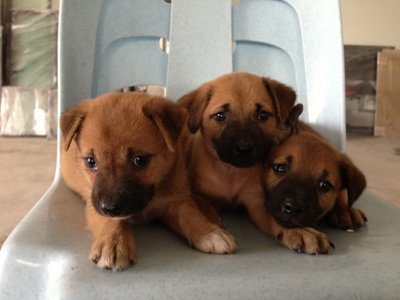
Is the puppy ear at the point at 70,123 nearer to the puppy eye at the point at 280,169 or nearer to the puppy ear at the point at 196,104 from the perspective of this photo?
the puppy ear at the point at 196,104

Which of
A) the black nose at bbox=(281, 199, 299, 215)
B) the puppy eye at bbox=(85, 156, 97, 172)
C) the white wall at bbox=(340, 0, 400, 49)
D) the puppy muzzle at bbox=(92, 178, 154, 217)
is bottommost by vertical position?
the black nose at bbox=(281, 199, 299, 215)

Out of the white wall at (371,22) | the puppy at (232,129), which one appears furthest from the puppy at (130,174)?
the white wall at (371,22)

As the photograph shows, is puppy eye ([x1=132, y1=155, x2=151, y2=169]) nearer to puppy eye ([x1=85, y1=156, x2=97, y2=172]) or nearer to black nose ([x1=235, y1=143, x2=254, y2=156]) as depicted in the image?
puppy eye ([x1=85, y1=156, x2=97, y2=172])

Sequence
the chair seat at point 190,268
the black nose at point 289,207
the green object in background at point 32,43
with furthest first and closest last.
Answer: the green object in background at point 32,43 → the black nose at point 289,207 → the chair seat at point 190,268

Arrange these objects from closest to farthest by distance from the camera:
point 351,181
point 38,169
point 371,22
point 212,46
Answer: point 351,181 < point 212,46 < point 38,169 < point 371,22

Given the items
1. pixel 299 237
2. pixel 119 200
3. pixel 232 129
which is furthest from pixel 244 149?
pixel 119 200

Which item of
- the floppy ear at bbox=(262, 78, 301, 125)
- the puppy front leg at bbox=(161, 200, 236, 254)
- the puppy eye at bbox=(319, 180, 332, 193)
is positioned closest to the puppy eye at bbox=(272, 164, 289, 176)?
the puppy eye at bbox=(319, 180, 332, 193)

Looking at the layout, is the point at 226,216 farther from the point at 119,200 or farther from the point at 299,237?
the point at 119,200
